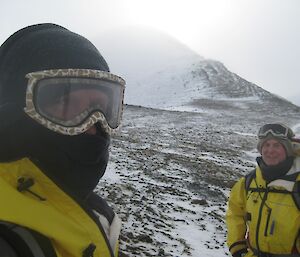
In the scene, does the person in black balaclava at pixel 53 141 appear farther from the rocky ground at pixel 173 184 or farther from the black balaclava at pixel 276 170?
the rocky ground at pixel 173 184

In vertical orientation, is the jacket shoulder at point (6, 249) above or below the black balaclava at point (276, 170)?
above

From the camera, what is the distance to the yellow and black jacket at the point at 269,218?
12.6 feet

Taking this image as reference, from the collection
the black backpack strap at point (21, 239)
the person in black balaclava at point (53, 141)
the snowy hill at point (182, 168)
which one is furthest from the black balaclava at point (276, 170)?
the black backpack strap at point (21, 239)

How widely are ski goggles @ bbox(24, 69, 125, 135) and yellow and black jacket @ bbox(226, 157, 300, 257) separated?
2.52m

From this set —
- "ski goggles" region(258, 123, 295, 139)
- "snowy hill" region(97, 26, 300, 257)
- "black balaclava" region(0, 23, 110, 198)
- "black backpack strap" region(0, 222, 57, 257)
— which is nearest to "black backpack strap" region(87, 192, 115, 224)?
"black balaclava" region(0, 23, 110, 198)

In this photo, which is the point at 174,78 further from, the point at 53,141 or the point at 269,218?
the point at 53,141

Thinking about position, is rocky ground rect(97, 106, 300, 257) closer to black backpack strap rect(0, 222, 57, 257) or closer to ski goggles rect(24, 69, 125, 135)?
ski goggles rect(24, 69, 125, 135)

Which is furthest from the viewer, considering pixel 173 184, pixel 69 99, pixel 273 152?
pixel 173 184

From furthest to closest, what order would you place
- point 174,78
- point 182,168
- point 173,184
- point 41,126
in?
point 174,78, point 182,168, point 173,184, point 41,126

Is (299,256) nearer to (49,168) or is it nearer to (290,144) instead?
(290,144)

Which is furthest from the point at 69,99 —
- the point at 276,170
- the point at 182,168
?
the point at 182,168

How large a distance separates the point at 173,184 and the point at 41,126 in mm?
7958

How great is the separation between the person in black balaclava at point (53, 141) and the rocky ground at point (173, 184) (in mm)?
3838

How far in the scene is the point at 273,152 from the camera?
171 inches
